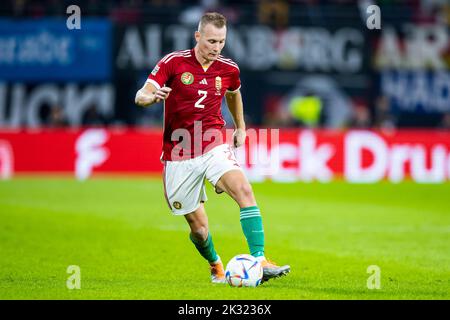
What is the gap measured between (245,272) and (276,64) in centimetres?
1871

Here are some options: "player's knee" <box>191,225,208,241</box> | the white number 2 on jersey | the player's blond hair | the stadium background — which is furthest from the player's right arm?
the stadium background

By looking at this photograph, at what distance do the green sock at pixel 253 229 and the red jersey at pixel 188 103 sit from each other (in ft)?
→ 2.45

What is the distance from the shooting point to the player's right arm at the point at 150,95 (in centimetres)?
780

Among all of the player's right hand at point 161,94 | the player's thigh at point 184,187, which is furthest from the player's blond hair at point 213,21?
the player's thigh at point 184,187

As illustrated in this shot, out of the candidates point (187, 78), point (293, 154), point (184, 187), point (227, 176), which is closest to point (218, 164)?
point (227, 176)

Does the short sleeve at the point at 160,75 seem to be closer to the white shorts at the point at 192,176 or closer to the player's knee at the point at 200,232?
the white shorts at the point at 192,176

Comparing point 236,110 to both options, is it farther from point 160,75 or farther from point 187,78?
point 160,75

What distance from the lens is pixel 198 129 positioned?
862cm

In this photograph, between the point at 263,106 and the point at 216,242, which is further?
the point at 263,106

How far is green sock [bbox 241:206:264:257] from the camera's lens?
8.27 m

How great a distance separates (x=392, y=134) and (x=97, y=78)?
7821 millimetres

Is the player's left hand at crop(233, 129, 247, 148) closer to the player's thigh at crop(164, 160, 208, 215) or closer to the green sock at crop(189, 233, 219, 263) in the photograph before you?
the player's thigh at crop(164, 160, 208, 215)
